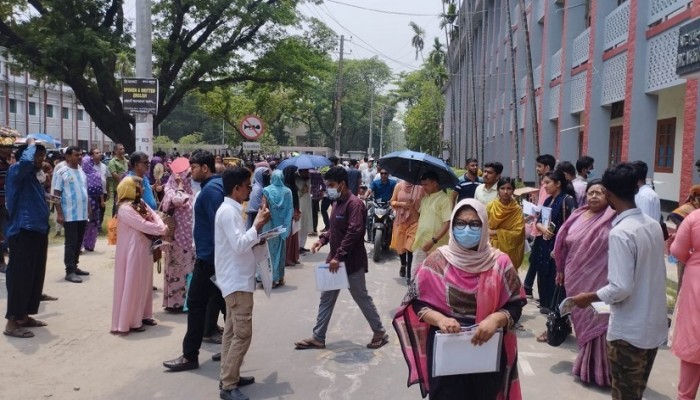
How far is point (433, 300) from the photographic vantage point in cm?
305

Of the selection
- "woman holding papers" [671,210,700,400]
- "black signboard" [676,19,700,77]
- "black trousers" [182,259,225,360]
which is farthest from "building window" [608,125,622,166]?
"black trousers" [182,259,225,360]

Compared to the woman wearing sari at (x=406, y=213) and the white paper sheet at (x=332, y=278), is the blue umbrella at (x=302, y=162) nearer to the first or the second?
the woman wearing sari at (x=406, y=213)

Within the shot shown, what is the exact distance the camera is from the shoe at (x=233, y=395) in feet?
14.3

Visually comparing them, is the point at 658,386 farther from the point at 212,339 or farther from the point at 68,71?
the point at 68,71

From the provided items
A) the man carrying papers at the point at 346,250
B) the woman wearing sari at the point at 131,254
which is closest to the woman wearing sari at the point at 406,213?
the man carrying papers at the point at 346,250

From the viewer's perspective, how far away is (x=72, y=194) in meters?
8.28

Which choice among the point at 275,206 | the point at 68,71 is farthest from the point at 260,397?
the point at 68,71

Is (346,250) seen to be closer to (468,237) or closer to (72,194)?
(468,237)

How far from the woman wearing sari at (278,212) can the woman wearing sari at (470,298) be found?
17.8 ft

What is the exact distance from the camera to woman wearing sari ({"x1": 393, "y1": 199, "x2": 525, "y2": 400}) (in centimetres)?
295

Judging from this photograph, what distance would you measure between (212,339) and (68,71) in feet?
50.5

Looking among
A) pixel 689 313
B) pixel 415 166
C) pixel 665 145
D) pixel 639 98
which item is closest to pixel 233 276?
pixel 689 313

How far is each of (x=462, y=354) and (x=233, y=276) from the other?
2074 mm

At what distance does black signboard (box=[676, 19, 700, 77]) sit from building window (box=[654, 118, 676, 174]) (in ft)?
23.0
